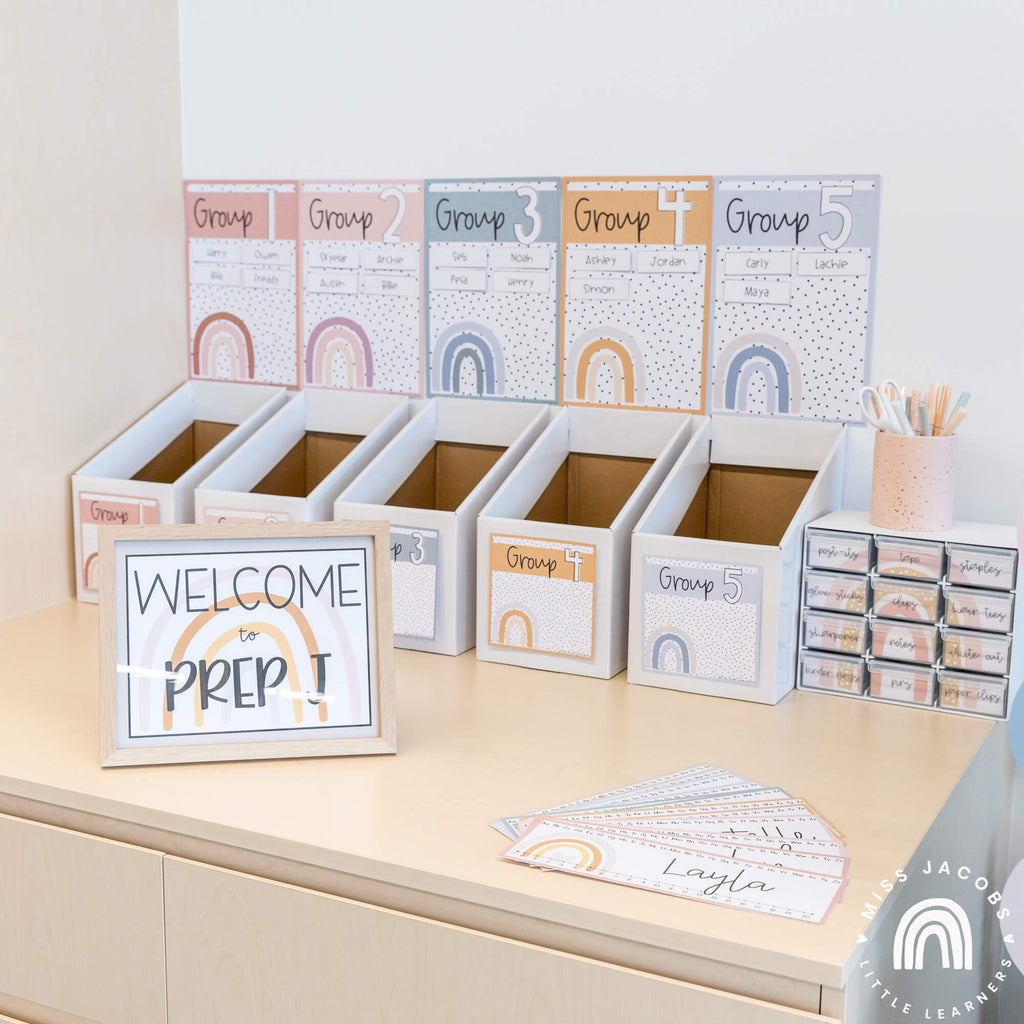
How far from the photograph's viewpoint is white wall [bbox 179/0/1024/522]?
59.2 inches

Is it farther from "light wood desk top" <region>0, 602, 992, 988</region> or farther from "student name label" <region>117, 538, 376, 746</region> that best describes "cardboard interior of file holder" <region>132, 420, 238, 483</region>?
"student name label" <region>117, 538, 376, 746</region>

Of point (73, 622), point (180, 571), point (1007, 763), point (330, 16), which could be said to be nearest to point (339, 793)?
point (180, 571)

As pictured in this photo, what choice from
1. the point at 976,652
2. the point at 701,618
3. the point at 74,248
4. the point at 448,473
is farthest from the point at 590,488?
the point at 74,248

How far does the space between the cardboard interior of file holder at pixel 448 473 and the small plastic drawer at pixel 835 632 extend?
0.56 metres

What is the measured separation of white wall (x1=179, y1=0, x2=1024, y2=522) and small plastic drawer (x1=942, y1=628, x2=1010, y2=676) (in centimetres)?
22

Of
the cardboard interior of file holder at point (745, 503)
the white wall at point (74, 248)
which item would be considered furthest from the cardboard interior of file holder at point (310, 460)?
the cardboard interior of file holder at point (745, 503)

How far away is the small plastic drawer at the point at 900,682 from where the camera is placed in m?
1.44

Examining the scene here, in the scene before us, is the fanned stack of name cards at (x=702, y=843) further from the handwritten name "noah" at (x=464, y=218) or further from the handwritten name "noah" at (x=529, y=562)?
the handwritten name "noah" at (x=464, y=218)

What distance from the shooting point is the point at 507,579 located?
1.56m

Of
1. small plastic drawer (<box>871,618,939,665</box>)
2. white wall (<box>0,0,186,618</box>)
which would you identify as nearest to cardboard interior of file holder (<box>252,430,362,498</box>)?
white wall (<box>0,0,186,618</box>)

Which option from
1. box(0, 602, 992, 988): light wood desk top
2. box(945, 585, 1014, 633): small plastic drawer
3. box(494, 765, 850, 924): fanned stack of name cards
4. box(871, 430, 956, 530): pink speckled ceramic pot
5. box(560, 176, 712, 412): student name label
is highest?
box(560, 176, 712, 412): student name label

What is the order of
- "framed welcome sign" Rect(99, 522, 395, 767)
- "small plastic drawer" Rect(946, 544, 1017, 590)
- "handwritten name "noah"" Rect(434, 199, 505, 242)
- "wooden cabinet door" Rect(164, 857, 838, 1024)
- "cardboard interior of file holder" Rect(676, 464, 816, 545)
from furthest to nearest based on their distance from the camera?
A: "handwritten name "noah"" Rect(434, 199, 505, 242) → "cardboard interior of file holder" Rect(676, 464, 816, 545) → "small plastic drawer" Rect(946, 544, 1017, 590) → "framed welcome sign" Rect(99, 522, 395, 767) → "wooden cabinet door" Rect(164, 857, 838, 1024)

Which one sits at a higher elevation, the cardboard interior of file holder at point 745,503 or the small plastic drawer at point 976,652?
the cardboard interior of file holder at point 745,503

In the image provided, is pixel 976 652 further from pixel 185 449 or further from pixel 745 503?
pixel 185 449
